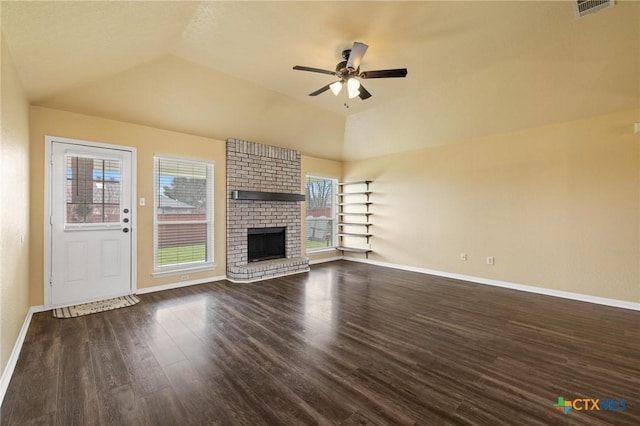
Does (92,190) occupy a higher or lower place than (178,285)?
higher

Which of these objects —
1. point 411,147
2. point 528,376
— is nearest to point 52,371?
point 528,376

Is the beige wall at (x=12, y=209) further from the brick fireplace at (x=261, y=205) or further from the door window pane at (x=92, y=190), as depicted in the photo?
the brick fireplace at (x=261, y=205)

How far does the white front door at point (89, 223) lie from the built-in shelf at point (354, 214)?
466 centimetres

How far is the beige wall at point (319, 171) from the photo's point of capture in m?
6.52

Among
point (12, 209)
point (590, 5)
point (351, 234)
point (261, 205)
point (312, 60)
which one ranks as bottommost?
point (351, 234)

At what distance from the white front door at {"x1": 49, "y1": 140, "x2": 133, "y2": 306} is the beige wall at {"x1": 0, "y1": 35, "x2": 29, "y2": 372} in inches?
17.0

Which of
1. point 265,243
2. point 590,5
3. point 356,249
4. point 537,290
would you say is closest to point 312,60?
point 590,5

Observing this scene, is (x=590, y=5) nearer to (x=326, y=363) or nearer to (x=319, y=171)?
(x=326, y=363)

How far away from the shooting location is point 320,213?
7.15m

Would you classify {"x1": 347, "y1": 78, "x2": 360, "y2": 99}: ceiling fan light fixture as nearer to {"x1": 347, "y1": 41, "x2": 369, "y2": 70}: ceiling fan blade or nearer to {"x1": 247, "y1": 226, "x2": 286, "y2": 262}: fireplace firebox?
{"x1": 347, "y1": 41, "x2": 369, "y2": 70}: ceiling fan blade

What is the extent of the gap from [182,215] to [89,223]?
4.14 ft

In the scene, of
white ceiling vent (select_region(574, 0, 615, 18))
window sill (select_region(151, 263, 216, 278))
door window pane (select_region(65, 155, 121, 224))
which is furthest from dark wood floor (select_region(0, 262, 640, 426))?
white ceiling vent (select_region(574, 0, 615, 18))

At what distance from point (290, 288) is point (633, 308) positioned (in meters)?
4.82

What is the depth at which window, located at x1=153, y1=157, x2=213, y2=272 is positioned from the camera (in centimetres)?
451
